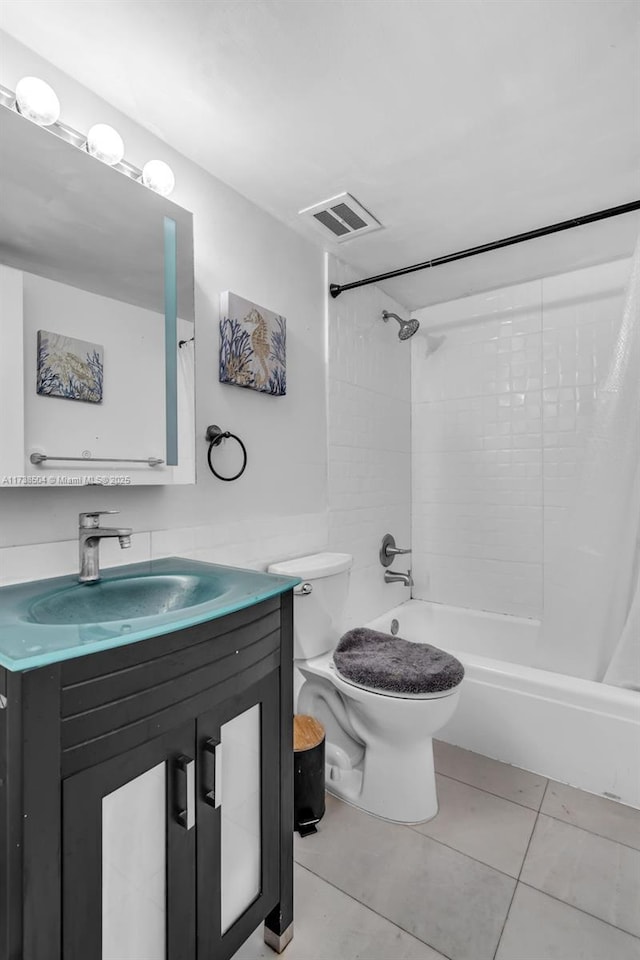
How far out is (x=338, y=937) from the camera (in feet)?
4.00

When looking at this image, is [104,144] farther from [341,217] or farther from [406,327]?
[406,327]

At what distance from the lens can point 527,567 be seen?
264 centimetres

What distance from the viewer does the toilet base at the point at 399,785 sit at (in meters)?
1.63

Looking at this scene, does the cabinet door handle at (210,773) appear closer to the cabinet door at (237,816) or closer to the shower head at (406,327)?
the cabinet door at (237,816)

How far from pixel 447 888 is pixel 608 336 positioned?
7.88 ft

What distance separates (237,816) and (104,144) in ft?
5.53

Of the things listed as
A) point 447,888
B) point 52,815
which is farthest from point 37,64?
point 447,888

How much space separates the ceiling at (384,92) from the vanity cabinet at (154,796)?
1373 millimetres

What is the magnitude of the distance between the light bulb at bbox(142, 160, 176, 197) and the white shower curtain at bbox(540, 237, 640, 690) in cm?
170

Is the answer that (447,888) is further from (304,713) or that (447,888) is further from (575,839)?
(304,713)

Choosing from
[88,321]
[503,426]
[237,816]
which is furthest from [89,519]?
[503,426]

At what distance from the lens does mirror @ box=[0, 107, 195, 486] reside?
3.77ft

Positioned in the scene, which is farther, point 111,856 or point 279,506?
point 279,506

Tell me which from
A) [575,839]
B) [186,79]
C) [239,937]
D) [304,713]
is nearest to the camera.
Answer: [239,937]
